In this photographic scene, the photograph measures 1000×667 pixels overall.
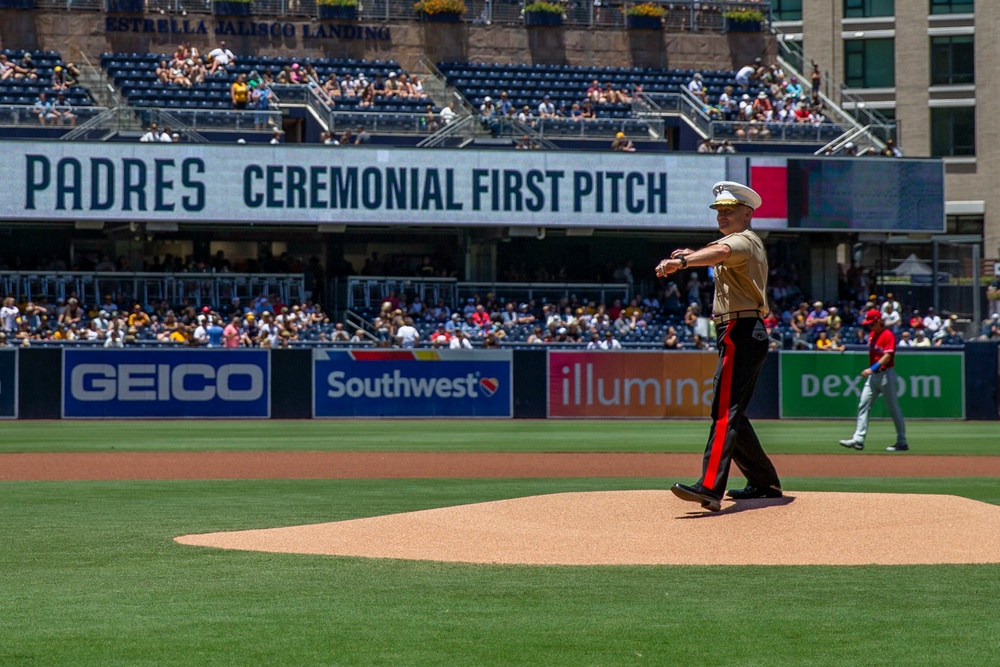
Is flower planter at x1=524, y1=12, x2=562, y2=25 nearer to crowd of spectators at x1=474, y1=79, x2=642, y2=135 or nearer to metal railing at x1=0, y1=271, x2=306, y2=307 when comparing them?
crowd of spectators at x1=474, y1=79, x2=642, y2=135

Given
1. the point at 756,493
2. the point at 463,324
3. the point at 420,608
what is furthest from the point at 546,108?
the point at 420,608

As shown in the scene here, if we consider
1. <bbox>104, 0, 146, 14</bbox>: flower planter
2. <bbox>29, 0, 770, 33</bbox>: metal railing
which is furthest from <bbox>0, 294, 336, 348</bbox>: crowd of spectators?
<bbox>29, 0, 770, 33</bbox>: metal railing

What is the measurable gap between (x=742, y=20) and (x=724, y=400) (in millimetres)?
39408

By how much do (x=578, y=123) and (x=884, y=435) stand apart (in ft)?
55.6

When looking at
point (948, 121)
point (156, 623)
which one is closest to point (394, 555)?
point (156, 623)

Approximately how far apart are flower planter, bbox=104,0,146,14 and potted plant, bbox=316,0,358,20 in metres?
5.26

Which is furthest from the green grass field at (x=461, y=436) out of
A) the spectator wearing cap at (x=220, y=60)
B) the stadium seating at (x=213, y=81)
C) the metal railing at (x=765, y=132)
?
the spectator wearing cap at (x=220, y=60)

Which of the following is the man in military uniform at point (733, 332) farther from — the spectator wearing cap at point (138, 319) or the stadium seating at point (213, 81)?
the stadium seating at point (213, 81)

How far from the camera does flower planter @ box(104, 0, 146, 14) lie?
4028 cm

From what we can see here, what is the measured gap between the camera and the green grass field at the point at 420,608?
5.02 meters

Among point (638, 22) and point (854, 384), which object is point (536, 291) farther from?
point (638, 22)

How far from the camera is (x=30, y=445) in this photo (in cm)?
1978

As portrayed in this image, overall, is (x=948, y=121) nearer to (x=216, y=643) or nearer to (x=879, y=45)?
(x=879, y=45)

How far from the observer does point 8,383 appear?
87.0 feet
